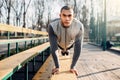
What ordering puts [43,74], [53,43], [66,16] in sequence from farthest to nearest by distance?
[43,74] < [53,43] < [66,16]

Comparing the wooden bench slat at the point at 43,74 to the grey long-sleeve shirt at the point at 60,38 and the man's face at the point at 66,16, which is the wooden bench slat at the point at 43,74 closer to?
the grey long-sleeve shirt at the point at 60,38

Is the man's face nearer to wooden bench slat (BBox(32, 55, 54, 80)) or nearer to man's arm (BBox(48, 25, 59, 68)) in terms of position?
man's arm (BBox(48, 25, 59, 68))

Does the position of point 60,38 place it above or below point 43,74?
above

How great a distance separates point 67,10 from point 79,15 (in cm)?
3476

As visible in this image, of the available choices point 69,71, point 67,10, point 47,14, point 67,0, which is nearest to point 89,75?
point 69,71

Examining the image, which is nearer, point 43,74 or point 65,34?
point 65,34

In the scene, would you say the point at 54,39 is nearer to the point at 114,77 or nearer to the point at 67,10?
the point at 67,10

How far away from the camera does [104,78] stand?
16.8ft

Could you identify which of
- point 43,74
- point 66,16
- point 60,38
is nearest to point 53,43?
point 60,38

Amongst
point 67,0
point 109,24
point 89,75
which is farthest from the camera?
point 109,24

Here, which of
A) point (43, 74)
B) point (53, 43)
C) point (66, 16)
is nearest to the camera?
point (66, 16)

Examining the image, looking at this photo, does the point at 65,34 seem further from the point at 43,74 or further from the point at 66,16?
the point at 43,74

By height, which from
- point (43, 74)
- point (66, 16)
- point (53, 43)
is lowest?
point (43, 74)

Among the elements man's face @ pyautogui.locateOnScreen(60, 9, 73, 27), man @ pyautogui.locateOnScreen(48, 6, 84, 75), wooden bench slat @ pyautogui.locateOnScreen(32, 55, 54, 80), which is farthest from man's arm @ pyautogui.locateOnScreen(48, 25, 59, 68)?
wooden bench slat @ pyautogui.locateOnScreen(32, 55, 54, 80)
